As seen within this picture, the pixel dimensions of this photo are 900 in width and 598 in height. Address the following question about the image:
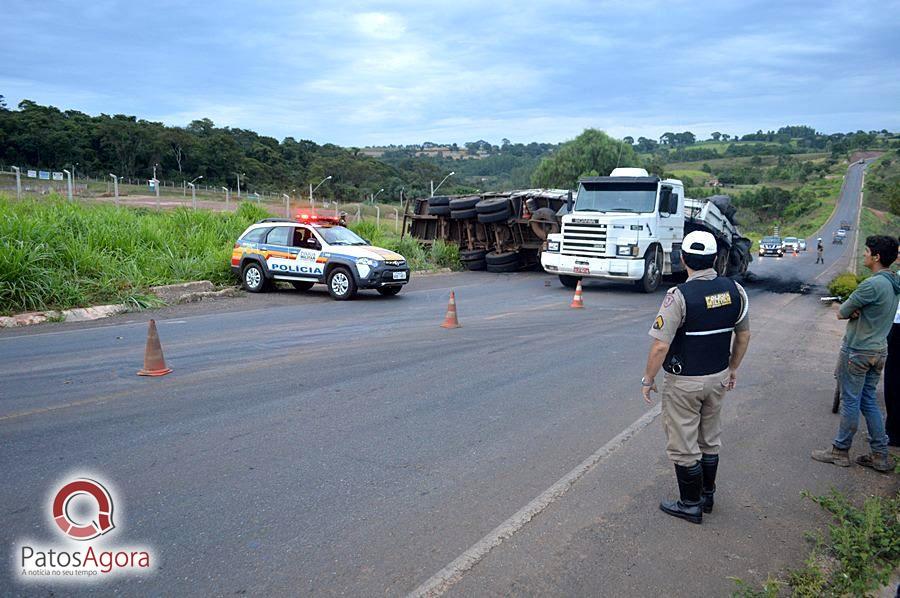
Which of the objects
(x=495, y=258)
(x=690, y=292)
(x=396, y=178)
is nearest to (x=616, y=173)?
(x=495, y=258)

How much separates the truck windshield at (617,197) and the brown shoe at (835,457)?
12062mm

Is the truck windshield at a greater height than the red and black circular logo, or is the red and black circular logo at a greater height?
the truck windshield

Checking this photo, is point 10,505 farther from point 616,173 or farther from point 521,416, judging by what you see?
point 616,173

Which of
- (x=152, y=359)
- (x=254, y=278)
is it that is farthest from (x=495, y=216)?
(x=152, y=359)

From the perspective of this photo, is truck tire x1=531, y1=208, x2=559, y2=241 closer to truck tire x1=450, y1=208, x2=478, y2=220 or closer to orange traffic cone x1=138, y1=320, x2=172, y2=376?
truck tire x1=450, y1=208, x2=478, y2=220

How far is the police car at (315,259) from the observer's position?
583 inches

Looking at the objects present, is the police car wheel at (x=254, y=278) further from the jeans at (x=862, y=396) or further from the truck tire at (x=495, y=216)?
the jeans at (x=862, y=396)

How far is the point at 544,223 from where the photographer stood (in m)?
21.6

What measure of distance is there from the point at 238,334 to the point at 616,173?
11705 millimetres

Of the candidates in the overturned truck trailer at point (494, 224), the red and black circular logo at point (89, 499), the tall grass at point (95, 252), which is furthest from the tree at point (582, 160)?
the red and black circular logo at point (89, 499)

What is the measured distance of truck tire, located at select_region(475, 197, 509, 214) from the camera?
22.2 meters

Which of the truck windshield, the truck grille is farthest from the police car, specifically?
the truck windshield

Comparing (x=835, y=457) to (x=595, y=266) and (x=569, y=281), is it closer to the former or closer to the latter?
(x=595, y=266)

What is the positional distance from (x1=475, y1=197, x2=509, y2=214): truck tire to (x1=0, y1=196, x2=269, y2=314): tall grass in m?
8.04
